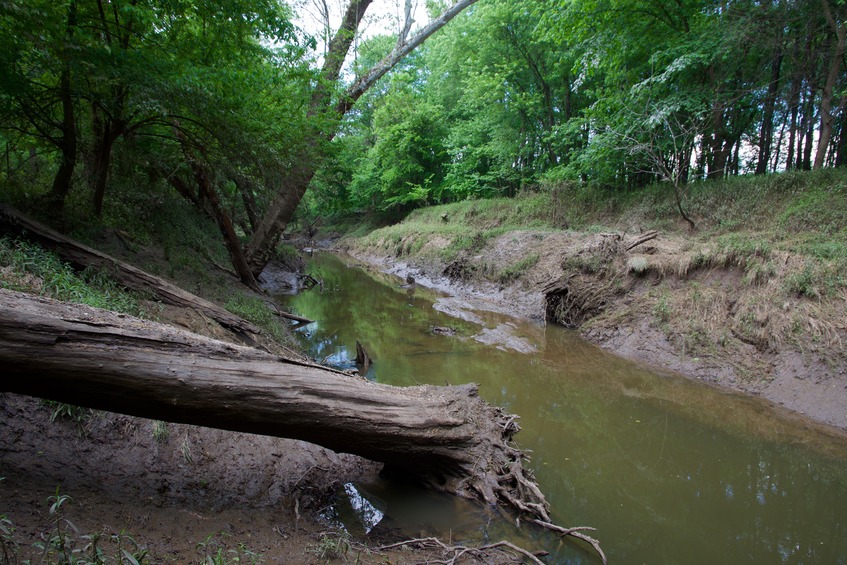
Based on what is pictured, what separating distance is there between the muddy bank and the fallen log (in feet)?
24.0

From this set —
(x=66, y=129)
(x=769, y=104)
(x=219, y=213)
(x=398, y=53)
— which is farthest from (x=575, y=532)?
(x=769, y=104)

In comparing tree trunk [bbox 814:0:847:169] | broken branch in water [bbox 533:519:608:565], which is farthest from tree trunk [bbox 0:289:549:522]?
tree trunk [bbox 814:0:847:169]

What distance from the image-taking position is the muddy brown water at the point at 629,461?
3463mm

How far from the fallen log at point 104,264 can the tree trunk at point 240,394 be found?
8.96 feet

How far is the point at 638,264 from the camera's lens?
964cm

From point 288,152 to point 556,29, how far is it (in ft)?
36.5

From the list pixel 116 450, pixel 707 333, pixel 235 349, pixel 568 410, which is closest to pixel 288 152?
pixel 235 349

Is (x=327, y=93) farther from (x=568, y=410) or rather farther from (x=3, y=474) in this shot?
(x=3, y=474)

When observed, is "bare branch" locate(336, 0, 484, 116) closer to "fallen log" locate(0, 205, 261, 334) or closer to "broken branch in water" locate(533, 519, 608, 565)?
"fallen log" locate(0, 205, 261, 334)

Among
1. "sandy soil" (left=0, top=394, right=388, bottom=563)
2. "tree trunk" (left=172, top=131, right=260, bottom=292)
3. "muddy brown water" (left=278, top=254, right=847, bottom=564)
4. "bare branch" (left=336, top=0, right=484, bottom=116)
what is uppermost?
"bare branch" (left=336, top=0, right=484, bottom=116)

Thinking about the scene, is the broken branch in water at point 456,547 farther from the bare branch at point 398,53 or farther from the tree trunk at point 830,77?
the tree trunk at point 830,77

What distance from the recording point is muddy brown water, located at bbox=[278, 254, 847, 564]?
3.46 metres

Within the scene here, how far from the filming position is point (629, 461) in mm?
4797

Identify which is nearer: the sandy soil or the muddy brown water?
the sandy soil
